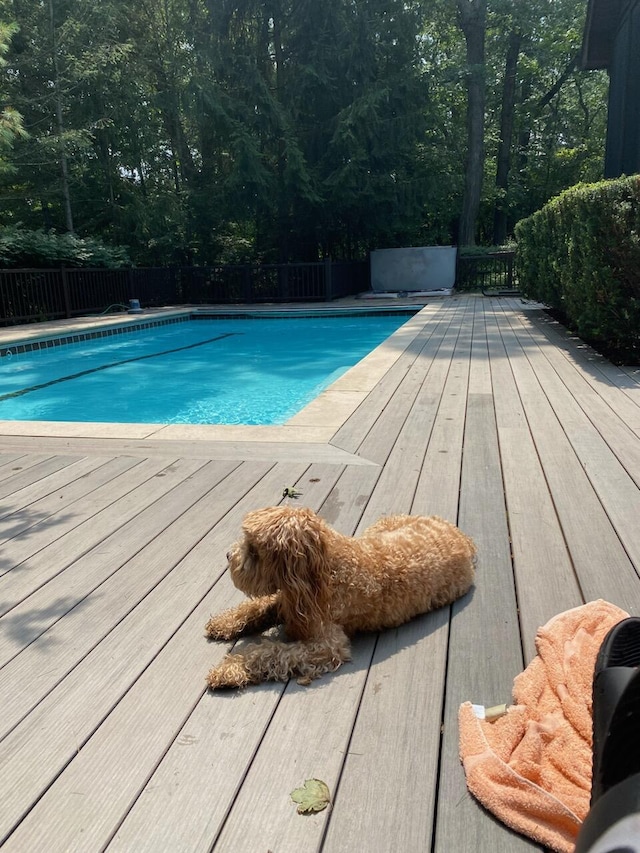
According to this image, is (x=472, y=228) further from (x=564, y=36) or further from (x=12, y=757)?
(x=12, y=757)

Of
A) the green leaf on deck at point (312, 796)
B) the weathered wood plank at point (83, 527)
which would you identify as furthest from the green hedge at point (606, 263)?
the green leaf on deck at point (312, 796)

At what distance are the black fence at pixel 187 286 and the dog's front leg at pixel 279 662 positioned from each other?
12213 mm

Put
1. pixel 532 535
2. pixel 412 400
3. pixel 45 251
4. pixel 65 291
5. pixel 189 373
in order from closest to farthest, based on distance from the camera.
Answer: pixel 532 535 → pixel 412 400 → pixel 189 373 → pixel 45 251 → pixel 65 291

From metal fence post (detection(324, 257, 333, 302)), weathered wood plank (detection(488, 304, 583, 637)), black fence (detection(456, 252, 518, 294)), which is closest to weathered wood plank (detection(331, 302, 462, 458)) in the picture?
weathered wood plank (detection(488, 304, 583, 637))

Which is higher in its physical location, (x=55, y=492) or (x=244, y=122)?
(x=244, y=122)

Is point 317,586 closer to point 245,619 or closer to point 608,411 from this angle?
point 245,619

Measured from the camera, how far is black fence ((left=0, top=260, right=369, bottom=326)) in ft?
41.6

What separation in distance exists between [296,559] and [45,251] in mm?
13088

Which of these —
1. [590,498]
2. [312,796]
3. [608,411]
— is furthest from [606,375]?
[312,796]

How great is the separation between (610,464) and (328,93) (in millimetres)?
17106

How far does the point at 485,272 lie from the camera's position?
17844 mm

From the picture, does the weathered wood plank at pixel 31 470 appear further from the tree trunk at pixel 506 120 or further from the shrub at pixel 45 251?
the tree trunk at pixel 506 120

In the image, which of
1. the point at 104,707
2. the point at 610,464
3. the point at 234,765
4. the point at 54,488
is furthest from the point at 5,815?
the point at 610,464

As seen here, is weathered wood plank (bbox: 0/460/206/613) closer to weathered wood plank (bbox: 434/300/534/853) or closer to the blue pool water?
weathered wood plank (bbox: 434/300/534/853)
